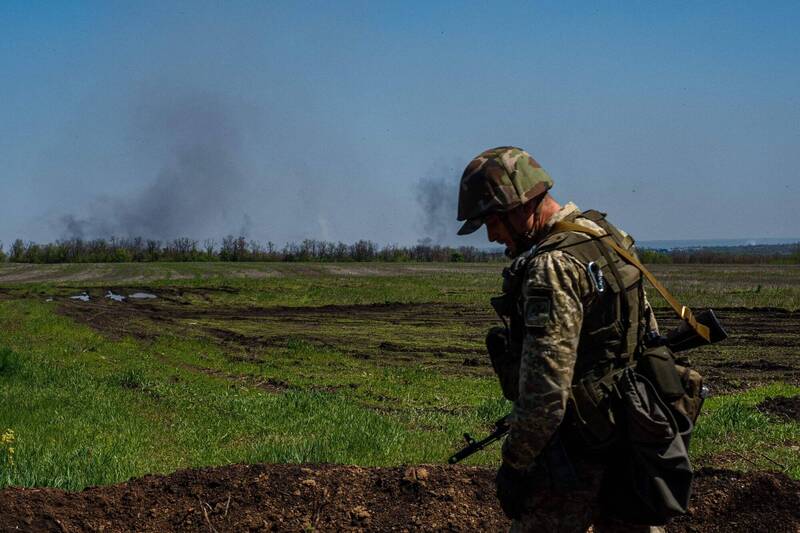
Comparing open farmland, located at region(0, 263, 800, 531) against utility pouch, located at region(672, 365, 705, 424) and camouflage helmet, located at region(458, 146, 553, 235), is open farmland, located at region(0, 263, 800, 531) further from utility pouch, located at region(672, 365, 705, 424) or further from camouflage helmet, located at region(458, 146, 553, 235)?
camouflage helmet, located at region(458, 146, 553, 235)

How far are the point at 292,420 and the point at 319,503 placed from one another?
12.7ft

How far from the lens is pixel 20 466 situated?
244 inches

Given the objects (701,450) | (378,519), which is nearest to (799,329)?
(701,450)

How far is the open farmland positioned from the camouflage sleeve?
204 cm

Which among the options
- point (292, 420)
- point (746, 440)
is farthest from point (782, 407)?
point (292, 420)

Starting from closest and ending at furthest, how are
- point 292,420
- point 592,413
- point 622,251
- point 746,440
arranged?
point 592,413 < point 622,251 < point 746,440 < point 292,420

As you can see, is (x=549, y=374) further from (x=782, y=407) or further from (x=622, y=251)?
(x=782, y=407)

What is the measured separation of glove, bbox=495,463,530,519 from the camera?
3156mm

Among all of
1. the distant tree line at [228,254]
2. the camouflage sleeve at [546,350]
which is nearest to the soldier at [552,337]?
the camouflage sleeve at [546,350]

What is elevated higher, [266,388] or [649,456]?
[649,456]

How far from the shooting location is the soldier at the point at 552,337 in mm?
3014

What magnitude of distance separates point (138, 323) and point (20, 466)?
1810cm

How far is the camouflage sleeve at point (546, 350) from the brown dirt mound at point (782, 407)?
683 centimetres

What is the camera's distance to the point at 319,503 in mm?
5074
